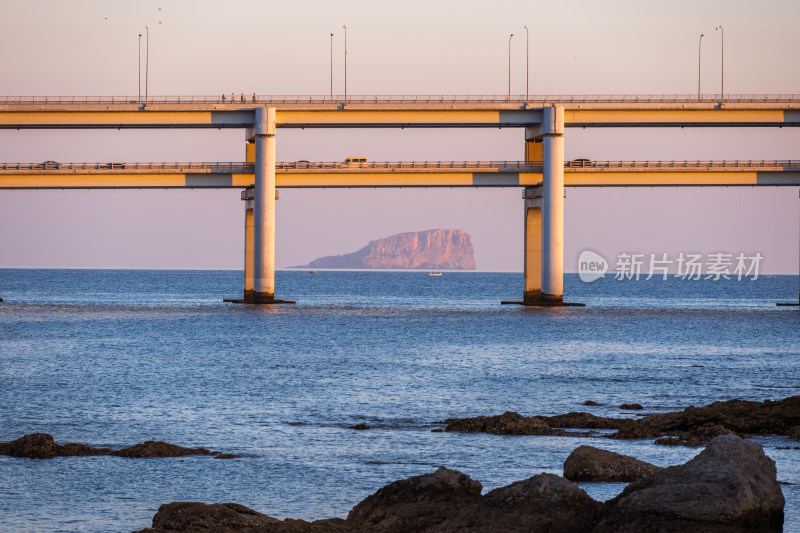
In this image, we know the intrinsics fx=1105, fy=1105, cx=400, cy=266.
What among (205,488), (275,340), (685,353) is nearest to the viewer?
(205,488)

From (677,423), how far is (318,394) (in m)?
12.5

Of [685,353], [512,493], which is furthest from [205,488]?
[685,353]

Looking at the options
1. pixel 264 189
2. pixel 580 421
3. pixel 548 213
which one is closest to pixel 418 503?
pixel 580 421

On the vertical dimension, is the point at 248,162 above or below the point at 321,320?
above

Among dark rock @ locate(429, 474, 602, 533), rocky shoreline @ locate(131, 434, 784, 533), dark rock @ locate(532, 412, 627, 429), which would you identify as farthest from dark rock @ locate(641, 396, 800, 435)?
dark rock @ locate(429, 474, 602, 533)

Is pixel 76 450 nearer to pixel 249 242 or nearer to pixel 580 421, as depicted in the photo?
pixel 580 421

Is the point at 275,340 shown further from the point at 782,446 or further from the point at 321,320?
the point at 782,446

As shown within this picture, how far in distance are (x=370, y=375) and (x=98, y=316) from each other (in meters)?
44.5

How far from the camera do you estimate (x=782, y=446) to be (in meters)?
23.7

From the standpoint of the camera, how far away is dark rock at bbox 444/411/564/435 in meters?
25.9

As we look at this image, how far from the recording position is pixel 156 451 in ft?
74.3

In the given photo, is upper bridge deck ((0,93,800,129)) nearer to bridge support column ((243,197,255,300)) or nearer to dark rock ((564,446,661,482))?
bridge support column ((243,197,255,300))

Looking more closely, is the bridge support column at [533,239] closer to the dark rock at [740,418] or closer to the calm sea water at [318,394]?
the calm sea water at [318,394]

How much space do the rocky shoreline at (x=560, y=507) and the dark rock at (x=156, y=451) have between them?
710 cm
